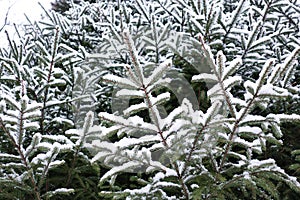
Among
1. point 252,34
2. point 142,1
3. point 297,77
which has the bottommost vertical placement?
point 297,77

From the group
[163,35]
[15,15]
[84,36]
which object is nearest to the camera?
[163,35]

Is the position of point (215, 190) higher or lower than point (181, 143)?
lower

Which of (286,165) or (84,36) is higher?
(84,36)

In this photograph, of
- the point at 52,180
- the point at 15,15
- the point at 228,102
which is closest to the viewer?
the point at 228,102

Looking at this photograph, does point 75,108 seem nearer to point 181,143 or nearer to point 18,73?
point 18,73

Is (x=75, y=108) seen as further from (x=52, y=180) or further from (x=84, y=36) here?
(x=84, y=36)

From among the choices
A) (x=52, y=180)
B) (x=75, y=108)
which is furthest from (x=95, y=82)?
(x=52, y=180)

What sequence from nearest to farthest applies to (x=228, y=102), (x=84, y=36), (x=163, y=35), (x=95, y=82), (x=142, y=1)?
(x=228, y=102) → (x=163, y=35) → (x=95, y=82) → (x=142, y=1) → (x=84, y=36)

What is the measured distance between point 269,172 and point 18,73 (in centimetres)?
181

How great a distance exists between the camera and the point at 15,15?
46.9ft

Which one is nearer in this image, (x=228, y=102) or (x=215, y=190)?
(x=228, y=102)

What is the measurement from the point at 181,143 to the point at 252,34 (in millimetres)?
1137

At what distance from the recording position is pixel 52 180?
2348 mm

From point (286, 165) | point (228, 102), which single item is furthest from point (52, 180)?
point (286, 165)
